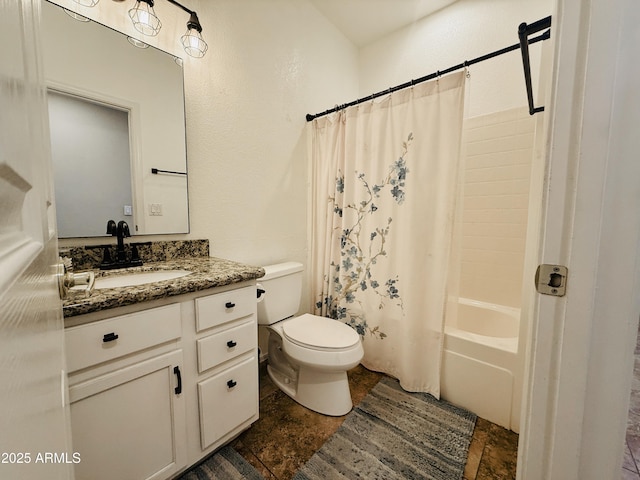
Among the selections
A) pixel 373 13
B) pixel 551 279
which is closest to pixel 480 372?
pixel 551 279

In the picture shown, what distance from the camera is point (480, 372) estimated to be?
54.7 inches

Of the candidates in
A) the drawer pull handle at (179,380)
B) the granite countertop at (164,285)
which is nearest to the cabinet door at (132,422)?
the drawer pull handle at (179,380)

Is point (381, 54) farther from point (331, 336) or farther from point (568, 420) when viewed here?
point (568, 420)

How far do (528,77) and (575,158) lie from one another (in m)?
0.72

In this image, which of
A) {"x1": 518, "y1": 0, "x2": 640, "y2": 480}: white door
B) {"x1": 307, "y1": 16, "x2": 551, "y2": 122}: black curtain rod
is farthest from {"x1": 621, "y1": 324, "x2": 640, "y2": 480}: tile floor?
{"x1": 307, "y1": 16, "x2": 551, "y2": 122}: black curtain rod

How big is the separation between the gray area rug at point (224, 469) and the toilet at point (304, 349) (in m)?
0.44

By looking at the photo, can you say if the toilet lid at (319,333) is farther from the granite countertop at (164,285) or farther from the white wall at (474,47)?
the white wall at (474,47)

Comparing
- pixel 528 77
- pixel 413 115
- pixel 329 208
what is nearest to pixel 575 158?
pixel 528 77

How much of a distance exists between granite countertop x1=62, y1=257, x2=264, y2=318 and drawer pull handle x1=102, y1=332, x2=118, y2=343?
0.09 metres

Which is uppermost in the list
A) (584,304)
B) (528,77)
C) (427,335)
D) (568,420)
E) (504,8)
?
(504,8)

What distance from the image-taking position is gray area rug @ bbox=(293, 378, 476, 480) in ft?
3.63

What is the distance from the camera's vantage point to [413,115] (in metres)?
1.51

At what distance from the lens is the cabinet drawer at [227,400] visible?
106 centimetres

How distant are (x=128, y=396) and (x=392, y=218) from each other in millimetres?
1497
